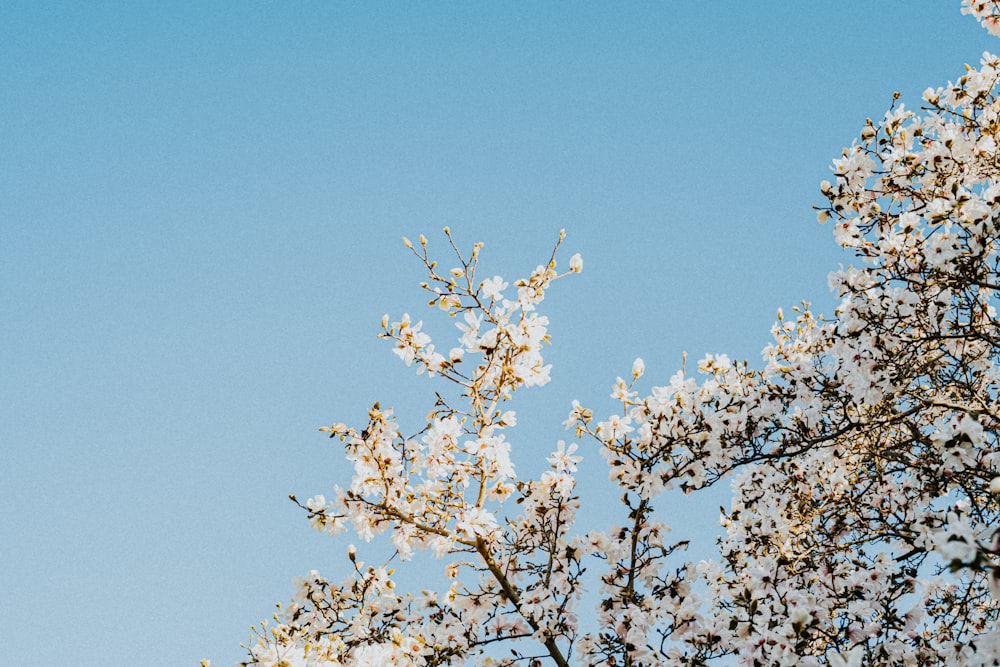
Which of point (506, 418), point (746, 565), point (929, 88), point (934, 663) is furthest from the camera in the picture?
point (746, 565)

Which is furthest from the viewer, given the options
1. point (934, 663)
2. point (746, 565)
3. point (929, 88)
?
point (746, 565)

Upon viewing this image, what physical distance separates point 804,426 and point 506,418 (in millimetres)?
2431

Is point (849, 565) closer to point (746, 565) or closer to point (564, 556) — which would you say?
point (746, 565)

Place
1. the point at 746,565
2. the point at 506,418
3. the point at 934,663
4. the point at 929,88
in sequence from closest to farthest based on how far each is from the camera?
the point at 934,663
the point at 506,418
the point at 929,88
the point at 746,565

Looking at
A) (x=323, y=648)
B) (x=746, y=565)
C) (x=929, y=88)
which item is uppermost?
(x=929, y=88)

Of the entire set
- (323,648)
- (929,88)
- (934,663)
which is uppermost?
(929,88)

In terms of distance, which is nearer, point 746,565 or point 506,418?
point 506,418

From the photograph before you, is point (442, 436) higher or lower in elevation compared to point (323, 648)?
higher

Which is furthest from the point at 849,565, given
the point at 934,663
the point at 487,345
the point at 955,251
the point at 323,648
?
the point at 323,648

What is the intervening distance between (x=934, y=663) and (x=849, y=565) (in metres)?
0.78

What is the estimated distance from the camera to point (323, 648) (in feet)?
19.3

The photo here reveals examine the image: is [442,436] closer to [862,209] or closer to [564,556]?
[564,556]

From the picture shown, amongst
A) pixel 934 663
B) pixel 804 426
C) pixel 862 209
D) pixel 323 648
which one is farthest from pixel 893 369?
pixel 323 648

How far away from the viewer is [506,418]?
17.4ft
